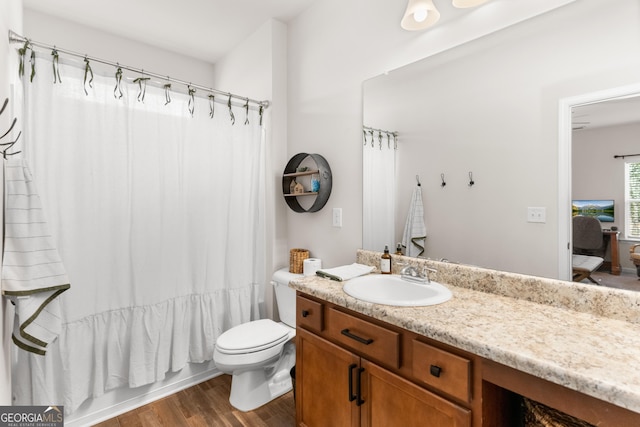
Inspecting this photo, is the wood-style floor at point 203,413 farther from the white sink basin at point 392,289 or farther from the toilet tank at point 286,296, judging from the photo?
the white sink basin at point 392,289

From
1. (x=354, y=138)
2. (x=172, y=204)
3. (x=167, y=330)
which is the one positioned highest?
(x=354, y=138)

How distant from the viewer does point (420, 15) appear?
1.54m

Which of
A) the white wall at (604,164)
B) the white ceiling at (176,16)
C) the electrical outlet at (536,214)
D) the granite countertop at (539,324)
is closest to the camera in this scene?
the granite countertop at (539,324)

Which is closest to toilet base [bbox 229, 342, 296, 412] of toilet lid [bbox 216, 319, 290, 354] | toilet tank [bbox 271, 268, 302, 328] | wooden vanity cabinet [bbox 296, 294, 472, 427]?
toilet lid [bbox 216, 319, 290, 354]

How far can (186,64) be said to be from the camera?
306cm

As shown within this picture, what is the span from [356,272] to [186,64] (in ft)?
8.69

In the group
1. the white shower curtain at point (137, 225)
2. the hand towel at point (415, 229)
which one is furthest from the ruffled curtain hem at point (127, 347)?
the hand towel at point (415, 229)

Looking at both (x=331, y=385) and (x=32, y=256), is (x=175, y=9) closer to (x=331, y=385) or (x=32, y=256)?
(x=32, y=256)

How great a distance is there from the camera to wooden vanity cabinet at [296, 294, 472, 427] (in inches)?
41.7

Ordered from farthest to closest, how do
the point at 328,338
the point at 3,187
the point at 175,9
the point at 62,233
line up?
the point at 175,9
the point at 62,233
the point at 328,338
the point at 3,187

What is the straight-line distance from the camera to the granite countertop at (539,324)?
0.76m

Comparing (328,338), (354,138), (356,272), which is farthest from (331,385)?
(354,138)

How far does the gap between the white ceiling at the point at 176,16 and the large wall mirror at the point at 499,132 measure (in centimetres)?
118

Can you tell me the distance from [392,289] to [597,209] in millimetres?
876
